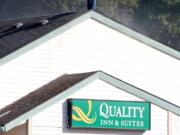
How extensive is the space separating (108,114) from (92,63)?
5.21m

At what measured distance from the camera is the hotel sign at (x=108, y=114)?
35438 mm

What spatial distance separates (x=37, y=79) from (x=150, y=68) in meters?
4.66

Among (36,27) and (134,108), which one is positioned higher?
(36,27)

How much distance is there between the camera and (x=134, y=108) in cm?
3606

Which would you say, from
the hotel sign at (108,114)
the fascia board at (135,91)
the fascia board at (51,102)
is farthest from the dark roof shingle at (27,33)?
the hotel sign at (108,114)

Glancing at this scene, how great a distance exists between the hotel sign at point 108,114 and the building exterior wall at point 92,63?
411 cm

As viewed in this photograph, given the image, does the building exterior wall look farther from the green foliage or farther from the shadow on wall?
the green foliage

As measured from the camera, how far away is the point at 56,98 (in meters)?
35.0

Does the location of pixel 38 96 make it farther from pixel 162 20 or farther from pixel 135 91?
pixel 162 20

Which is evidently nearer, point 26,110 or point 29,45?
point 26,110

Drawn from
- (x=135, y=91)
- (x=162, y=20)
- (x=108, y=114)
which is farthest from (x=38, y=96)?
(x=162, y=20)

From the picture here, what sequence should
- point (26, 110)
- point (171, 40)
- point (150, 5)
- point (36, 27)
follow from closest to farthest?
point (26, 110), point (36, 27), point (171, 40), point (150, 5)

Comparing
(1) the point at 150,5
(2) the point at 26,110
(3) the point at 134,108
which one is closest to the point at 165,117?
(3) the point at 134,108

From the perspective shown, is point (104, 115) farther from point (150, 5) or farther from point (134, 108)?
point (150, 5)
